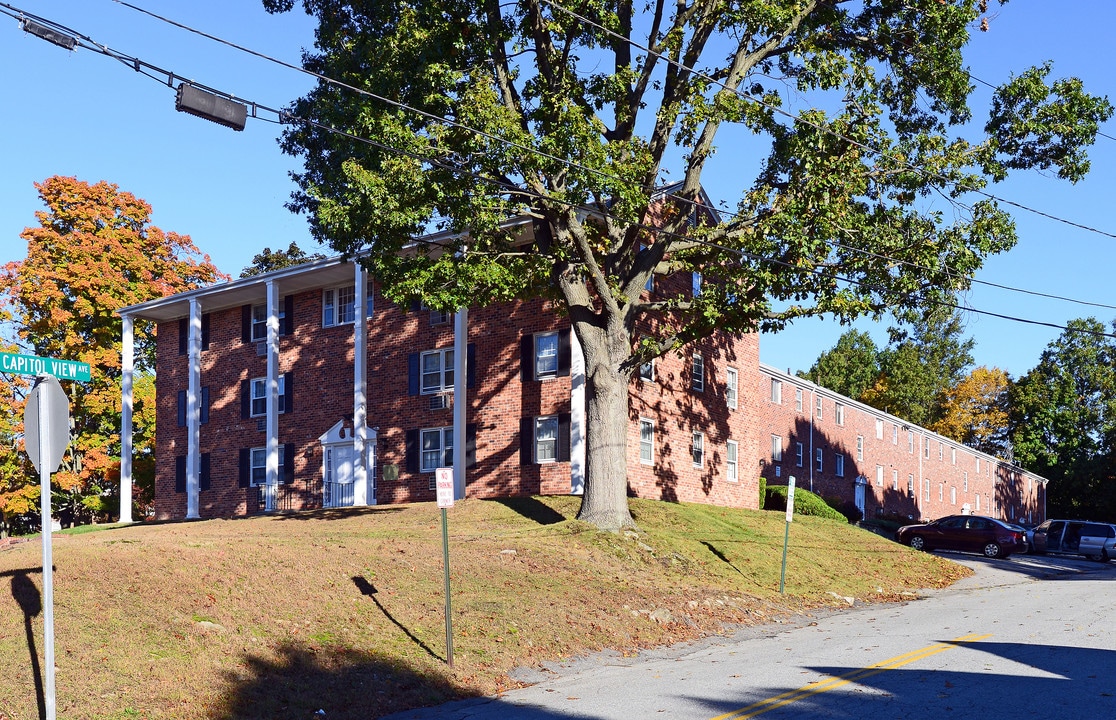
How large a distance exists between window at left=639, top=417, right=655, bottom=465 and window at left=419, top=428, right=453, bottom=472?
5992mm

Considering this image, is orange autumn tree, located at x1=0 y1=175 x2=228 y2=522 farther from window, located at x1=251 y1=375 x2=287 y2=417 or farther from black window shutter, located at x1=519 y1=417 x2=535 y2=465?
black window shutter, located at x1=519 y1=417 x2=535 y2=465

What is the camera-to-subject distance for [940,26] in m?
21.4

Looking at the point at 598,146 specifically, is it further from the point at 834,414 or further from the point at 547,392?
the point at 834,414

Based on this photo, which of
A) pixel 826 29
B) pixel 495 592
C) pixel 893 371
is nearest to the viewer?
pixel 495 592

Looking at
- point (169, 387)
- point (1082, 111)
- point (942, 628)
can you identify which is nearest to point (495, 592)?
point (942, 628)

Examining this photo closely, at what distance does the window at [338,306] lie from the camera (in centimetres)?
3734

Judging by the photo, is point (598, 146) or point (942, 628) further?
point (598, 146)

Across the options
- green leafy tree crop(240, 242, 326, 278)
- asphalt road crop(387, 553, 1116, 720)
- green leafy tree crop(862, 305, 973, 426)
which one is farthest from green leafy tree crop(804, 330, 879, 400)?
asphalt road crop(387, 553, 1116, 720)

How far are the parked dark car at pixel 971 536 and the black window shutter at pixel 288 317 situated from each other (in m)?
23.0

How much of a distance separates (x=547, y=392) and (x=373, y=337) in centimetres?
775

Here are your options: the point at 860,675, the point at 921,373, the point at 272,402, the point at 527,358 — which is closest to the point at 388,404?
the point at 272,402

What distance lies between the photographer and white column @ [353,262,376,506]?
34.9 metres

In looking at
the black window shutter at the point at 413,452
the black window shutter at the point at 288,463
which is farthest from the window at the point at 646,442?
the black window shutter at the point at 288,463

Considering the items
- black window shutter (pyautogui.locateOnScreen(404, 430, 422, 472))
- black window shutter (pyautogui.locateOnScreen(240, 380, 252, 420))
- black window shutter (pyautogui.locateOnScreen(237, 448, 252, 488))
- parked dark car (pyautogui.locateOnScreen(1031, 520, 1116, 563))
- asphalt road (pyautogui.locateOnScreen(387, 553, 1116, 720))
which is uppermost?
black window shutter (pyautogui.locateOnScreen(240, 380, 252, 420))
